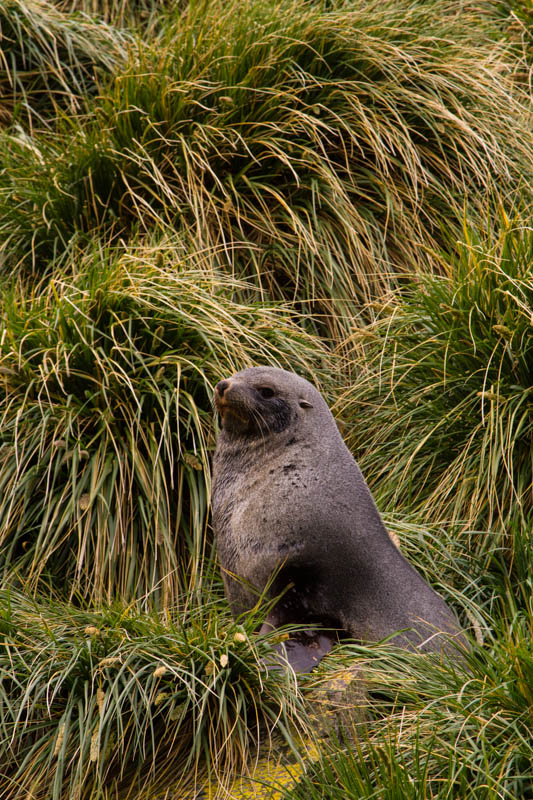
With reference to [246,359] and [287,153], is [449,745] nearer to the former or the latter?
[246,359]

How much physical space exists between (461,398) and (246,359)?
98cm

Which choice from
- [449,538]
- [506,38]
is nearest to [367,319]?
[449,538]

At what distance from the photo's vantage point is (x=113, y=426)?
425 centimetres

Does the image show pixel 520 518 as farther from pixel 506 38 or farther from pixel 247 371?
pixel 506 38

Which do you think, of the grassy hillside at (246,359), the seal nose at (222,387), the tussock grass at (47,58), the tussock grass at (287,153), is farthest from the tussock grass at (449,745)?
the tussock grass at (47,58)

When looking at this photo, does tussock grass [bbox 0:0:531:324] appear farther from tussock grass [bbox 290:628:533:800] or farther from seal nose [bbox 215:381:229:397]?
tussock grass [bbox 290:628:533:800]

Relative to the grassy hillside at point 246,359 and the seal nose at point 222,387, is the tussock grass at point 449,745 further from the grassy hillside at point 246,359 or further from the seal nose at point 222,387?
the seal nose at point 222,387

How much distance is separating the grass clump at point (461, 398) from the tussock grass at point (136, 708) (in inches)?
58.0

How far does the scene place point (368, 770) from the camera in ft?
8.37

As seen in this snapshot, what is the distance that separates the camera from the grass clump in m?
4.07

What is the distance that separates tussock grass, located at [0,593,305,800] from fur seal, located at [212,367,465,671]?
0.20 meters

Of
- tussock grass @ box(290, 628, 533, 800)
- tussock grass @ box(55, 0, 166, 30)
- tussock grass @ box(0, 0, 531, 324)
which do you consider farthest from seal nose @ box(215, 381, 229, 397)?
tussock grass @ box(55, 0, 166, 30)

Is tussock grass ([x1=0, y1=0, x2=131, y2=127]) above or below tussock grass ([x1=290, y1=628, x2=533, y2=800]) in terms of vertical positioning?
below

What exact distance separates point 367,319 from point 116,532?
213 centimetres
